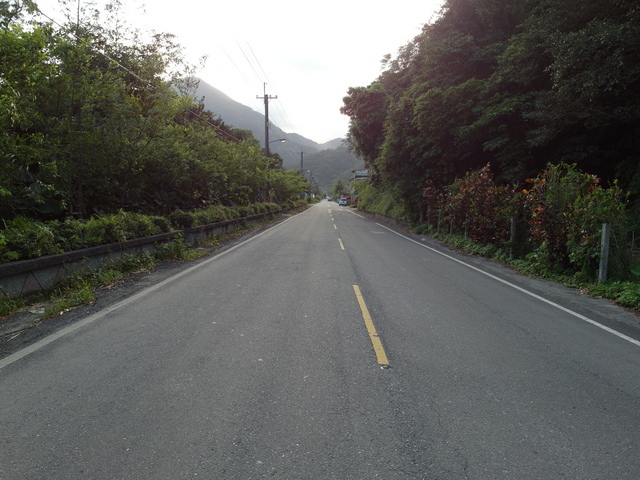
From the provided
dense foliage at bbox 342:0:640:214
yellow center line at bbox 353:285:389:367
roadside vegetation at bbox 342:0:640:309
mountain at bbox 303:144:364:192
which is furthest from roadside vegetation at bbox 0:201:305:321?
mountain at bbox 303:144:364:192

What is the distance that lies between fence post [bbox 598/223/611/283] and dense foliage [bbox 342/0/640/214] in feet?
9.18

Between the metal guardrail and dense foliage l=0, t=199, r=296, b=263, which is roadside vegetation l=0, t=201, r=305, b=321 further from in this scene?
dense foliage l=0, t=199, r=296, b=263

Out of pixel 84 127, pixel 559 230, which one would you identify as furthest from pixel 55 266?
pixel 559 230

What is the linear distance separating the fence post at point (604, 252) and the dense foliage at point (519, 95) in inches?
110

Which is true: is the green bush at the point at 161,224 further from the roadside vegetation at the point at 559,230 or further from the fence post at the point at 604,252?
the fence post at the point at 604,252

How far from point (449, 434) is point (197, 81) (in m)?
17.0

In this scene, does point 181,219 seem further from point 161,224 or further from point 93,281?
point 93,281

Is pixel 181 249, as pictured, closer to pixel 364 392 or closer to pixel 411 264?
pixel 411 264

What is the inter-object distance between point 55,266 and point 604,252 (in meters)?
10.5

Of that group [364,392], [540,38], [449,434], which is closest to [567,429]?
[449,434]

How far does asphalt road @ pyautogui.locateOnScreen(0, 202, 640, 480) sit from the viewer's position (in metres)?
2.61

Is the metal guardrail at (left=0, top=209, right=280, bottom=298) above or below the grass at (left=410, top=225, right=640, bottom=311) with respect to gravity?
above

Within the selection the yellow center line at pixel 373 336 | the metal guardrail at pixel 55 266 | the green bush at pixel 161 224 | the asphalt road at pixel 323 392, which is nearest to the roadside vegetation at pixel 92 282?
the metal guardrail at pixel 55 266

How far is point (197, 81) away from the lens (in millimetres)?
16719
